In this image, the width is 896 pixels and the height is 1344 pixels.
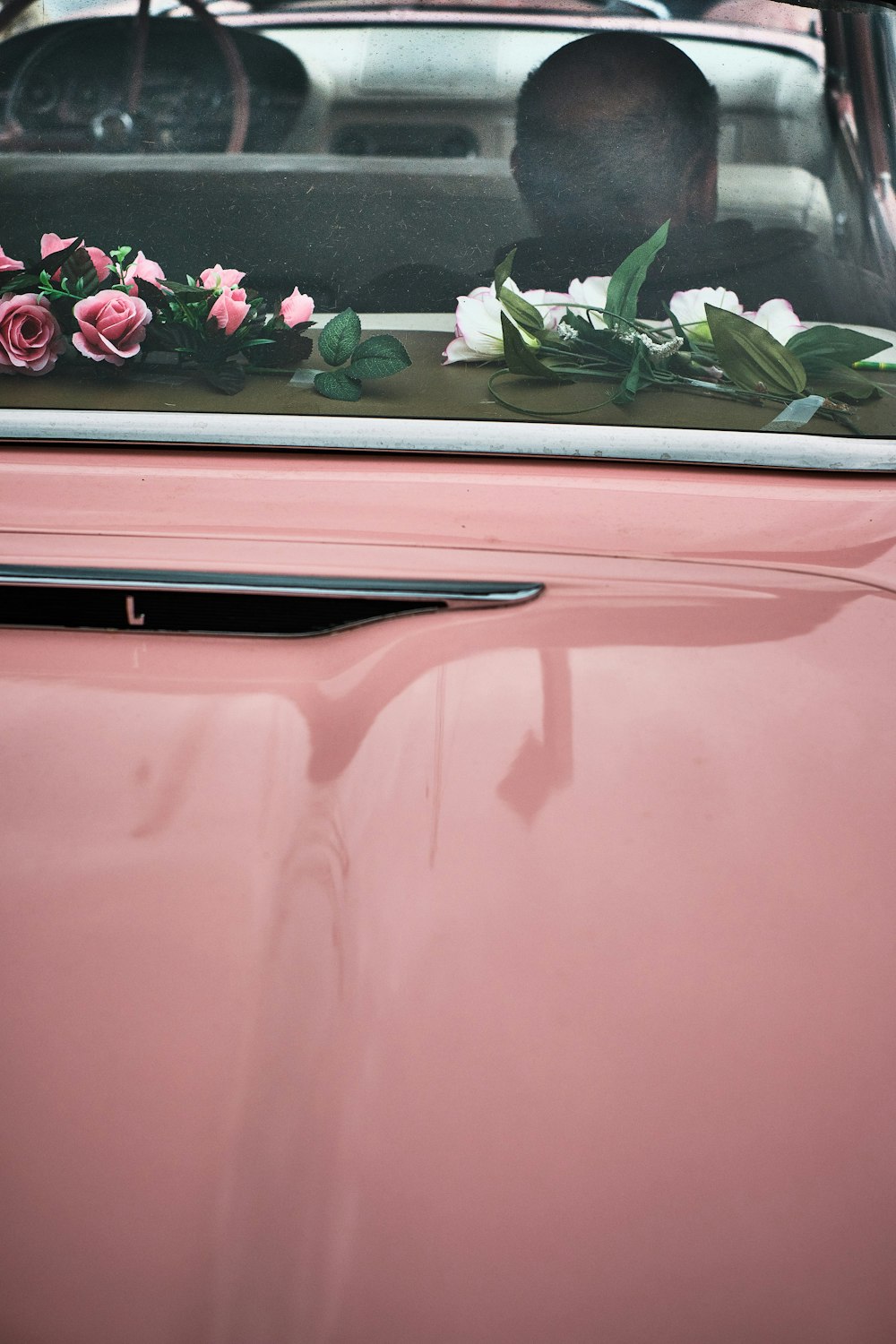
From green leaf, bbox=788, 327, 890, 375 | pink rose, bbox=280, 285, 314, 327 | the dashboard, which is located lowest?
green leaf, bbox=788, 327, 890, 375

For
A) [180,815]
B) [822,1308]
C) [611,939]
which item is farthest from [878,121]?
[822,1308]

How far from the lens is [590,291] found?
3.85 feet

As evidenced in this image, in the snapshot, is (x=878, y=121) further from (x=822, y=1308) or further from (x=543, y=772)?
(x=822, y=1308)

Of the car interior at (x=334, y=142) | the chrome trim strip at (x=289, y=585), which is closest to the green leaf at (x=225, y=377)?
the car interior at (x=334, y=142)

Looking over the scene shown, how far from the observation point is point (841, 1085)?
107 cm

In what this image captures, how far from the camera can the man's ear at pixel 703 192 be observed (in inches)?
46.7

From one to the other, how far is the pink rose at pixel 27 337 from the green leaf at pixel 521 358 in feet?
1.56

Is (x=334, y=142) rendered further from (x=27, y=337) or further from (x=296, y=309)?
(x=27, y=337)

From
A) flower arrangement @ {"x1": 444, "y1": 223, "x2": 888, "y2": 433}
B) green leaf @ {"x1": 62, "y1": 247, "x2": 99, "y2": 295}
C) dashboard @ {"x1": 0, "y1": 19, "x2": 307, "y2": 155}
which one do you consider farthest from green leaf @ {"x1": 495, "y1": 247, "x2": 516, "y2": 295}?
green leaf @ {"x1": 62, "y1": 247, "x2": 99, "y2": 295}

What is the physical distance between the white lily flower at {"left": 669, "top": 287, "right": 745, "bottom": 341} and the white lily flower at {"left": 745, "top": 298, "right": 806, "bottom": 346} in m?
0.02

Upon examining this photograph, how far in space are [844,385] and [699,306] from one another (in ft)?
0.57

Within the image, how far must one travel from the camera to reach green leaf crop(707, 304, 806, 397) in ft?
3.75

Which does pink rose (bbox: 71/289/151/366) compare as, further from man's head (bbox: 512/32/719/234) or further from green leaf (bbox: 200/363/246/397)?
man's head (bbox: 512/32/719/234)

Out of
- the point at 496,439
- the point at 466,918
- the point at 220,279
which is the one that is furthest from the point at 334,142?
the point at 466,918
